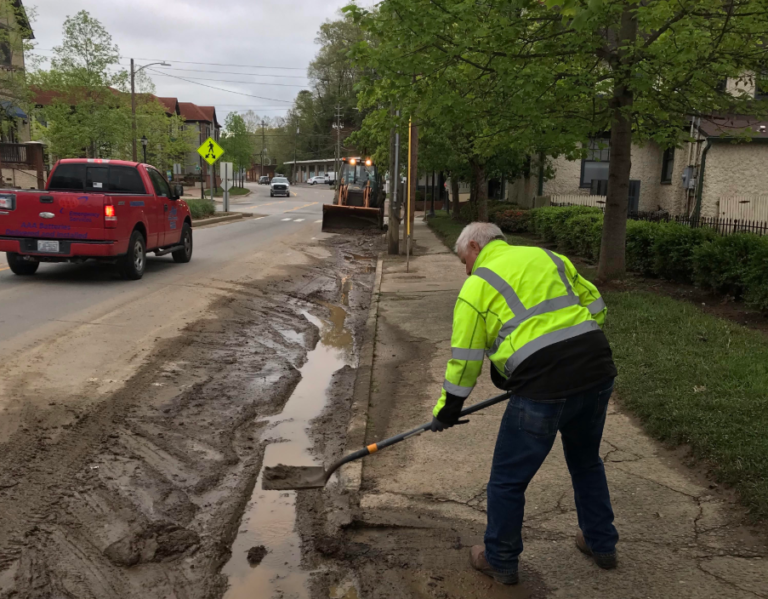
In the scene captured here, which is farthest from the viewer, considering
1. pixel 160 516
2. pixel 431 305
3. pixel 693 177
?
pixel 693 177

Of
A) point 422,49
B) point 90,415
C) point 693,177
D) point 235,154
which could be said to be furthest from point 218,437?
point 235,154

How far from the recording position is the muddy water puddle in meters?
3.23

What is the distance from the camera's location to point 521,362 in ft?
9.43

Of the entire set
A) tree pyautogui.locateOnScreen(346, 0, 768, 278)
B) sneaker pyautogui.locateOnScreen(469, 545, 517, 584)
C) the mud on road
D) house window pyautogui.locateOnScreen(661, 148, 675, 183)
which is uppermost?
tree pyautogui.locateOnScreen(346, 0, 768, 278)

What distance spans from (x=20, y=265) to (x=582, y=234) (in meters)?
10.3

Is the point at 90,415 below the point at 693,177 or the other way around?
below

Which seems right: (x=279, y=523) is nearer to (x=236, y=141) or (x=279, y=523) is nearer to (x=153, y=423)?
(x=153, y=423)

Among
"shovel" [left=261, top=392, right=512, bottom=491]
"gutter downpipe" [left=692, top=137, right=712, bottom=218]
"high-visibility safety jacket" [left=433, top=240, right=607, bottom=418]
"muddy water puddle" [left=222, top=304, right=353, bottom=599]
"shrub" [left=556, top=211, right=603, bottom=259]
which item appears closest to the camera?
"high-visibility safety jacket" [left=433, top=240, right=607, bottom=418]

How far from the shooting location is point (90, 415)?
5195 mm

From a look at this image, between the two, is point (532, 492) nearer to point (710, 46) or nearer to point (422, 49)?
point (422, 49)

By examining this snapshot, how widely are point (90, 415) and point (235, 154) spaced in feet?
240

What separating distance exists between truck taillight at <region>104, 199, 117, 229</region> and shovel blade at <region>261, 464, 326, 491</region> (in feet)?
24.7

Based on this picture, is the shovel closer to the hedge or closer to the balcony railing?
the hedge

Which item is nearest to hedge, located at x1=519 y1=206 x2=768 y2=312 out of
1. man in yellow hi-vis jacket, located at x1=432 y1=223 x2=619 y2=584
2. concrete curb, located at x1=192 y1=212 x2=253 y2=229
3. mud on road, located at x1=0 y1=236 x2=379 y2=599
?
mud on road, located at x1=0 y1=236 x2=379 y2=599
